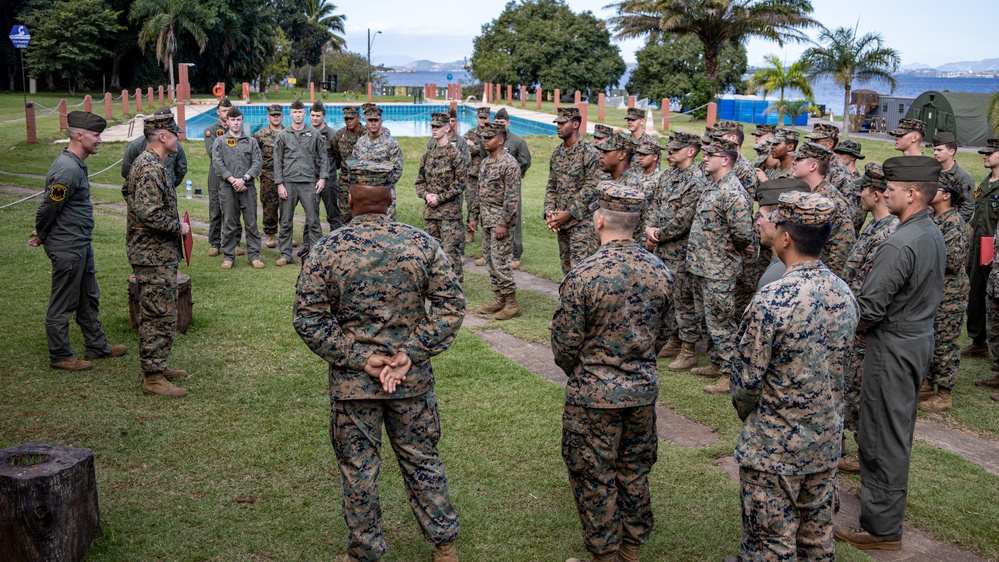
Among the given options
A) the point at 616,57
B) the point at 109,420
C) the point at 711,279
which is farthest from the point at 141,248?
the point at 616,57

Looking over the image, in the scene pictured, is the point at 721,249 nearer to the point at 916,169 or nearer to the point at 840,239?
the point at 840,239

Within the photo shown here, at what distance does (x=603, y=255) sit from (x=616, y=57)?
48.6 m

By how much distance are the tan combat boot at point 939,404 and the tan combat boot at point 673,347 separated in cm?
243

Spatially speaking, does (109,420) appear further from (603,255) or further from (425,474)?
(603,255)

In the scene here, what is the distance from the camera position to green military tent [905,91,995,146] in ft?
85.7

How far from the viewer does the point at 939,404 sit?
24.3 ft

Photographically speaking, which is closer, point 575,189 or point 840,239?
point 840,239

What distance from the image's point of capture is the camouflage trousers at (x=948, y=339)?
739 cm

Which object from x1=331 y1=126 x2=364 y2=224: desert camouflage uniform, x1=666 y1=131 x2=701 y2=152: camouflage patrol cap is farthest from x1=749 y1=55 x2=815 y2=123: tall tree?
x1=666 y1=131 x2=701 y2=152: camouflage patrol cap

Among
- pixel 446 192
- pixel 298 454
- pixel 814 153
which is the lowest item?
pixel 298 454

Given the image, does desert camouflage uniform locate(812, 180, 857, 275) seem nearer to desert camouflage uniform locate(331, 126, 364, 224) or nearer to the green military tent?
desert camouflage uniform locate(331, 126, 364, 224)

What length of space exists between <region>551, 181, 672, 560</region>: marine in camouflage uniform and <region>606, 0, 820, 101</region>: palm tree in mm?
33099

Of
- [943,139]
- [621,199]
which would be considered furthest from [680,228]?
[621,199]

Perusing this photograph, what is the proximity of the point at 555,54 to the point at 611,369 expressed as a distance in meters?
47.4
